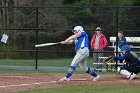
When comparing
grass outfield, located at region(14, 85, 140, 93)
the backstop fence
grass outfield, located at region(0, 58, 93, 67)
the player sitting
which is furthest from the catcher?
grass outfield, located at region(0, 58, 93, 67)

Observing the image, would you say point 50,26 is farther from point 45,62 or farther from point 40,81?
point 40,81

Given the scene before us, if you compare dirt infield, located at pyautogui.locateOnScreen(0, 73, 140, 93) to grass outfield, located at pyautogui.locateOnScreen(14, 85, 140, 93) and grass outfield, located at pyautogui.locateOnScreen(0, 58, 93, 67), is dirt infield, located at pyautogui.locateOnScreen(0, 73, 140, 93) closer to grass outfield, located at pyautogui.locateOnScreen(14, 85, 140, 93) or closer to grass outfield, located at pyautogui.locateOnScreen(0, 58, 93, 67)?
grass outfield, located at pyautogui.locateOnScreen(14, 85, 140, 93)

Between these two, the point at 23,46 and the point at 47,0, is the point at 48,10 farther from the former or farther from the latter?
the point at 47,0

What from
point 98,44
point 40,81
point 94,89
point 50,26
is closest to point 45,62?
point 50,26

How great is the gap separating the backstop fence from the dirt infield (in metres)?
3.88

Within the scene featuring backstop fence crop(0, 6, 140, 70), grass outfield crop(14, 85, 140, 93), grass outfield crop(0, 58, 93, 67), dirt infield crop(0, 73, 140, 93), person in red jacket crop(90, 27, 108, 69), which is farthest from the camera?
grass outfield crop(0, 58, 93, 67)

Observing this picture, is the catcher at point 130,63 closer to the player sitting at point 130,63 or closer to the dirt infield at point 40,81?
the player sitting at point 130,63

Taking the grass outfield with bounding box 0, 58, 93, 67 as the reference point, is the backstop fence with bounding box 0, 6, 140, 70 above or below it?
above

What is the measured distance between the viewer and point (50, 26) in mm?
25922

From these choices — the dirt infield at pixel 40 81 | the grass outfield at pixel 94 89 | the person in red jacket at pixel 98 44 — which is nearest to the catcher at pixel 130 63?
the dirt infield at pixel 40 81

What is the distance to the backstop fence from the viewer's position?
25188 millimetres

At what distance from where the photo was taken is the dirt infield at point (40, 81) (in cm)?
1608

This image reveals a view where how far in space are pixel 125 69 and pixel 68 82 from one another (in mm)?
2804

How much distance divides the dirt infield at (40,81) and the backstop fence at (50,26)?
388cm
